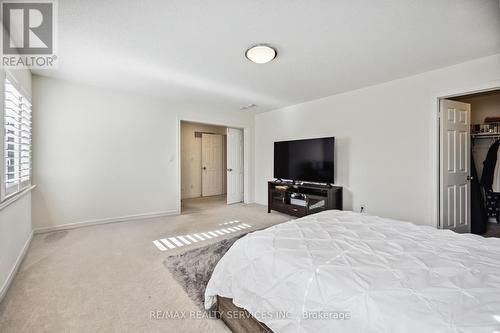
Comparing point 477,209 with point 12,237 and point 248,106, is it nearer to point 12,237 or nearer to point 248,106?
point 248,106

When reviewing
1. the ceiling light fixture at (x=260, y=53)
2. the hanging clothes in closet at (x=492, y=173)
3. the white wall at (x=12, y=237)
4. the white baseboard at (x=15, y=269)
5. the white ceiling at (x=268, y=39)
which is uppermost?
the white ceiling at (x=268, y=39)

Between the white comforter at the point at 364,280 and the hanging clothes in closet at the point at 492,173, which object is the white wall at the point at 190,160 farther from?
the hanging clothes in closet at the point at 492,173

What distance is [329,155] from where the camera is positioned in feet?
12.5

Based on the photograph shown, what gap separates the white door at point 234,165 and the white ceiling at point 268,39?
227cm

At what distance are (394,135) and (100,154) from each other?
A: 15.6 ft

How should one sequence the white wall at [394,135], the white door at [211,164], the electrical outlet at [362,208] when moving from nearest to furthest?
the white wall at [394,135], the electrical outlet at [362,208], the white door at [211,164]

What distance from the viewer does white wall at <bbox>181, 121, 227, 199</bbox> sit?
21.0ft

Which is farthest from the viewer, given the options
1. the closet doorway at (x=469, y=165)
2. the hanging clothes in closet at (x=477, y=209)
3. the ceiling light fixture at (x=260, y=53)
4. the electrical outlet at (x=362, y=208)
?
the electrical outlet at (x=362, y=208)

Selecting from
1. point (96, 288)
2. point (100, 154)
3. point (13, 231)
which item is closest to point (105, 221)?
point (100, 154)

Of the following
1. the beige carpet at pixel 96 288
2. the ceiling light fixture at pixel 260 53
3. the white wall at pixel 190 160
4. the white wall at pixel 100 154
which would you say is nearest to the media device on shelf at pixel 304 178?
the beige carpet at pixel 96 288

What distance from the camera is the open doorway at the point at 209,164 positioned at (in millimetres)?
5719

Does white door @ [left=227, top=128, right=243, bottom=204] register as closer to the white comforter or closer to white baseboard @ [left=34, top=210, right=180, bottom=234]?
white baseboard @ [left=34, top=210, right=180, bottom=234]

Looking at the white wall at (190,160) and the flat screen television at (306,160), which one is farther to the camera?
the white wall at (190,160)

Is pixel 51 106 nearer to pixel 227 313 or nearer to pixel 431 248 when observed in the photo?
pixel 227 313
